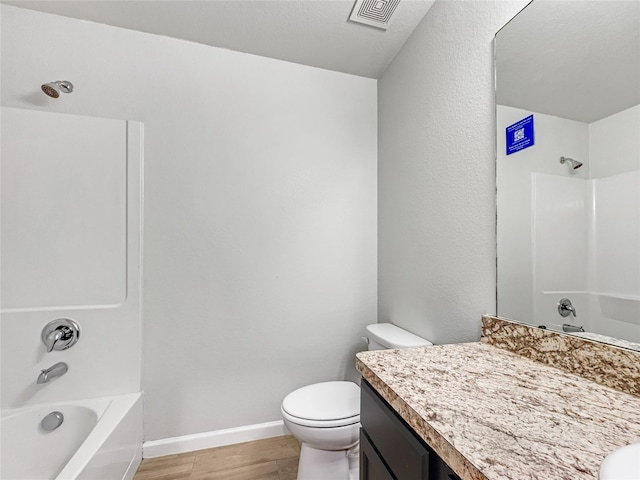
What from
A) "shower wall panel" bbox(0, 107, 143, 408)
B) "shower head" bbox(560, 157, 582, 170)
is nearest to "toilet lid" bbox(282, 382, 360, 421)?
"shower wall panel" bbox(0, 107, 143, 408)

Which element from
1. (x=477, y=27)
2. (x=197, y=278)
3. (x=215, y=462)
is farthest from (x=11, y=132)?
(x=477, y=27)

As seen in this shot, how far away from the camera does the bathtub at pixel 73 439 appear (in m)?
1.20

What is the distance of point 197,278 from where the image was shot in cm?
166

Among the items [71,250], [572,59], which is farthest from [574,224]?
[71,250]

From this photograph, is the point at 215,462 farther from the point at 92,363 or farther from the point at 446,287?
the point at 446,287

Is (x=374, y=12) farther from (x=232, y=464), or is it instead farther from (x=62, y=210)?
(x=232, y=464)

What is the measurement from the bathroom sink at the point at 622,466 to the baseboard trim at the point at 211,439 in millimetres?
1749

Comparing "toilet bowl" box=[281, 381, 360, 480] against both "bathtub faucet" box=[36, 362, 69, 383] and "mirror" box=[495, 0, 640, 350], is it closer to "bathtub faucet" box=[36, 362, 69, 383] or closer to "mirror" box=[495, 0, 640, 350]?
"mirror" box=[495, 0, 640, 350]

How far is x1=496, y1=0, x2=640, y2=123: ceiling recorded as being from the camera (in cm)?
73

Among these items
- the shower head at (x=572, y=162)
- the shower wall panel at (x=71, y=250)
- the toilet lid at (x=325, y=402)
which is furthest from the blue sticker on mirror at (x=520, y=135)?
the shower wall panel at (x=71, y=250)

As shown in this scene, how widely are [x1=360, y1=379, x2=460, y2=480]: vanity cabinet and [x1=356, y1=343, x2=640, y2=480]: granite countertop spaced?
3 cm

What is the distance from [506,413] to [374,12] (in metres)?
1.79

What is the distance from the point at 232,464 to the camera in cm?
152

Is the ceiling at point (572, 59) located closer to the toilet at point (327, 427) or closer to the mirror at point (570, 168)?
the mirror at point (570, 168)
